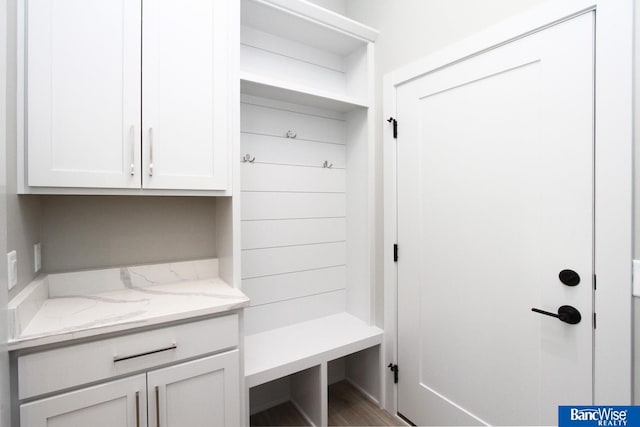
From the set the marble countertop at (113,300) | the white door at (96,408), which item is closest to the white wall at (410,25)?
the marble countertop at (113,300)

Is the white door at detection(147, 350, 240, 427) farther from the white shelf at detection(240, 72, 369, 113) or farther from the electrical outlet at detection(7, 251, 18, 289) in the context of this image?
the white shelf at detection(240, 72, 369, 113)

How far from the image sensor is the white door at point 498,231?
3.92ft

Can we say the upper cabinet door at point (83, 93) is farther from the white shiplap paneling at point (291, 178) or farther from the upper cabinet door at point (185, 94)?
the white shiplap paneling at point (291, 178)

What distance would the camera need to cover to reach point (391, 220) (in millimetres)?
1920

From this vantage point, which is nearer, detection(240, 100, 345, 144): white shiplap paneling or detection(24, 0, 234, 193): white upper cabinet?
detection(24, 0, 234, 193): white upper cabinet

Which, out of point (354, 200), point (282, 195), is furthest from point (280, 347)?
point (354, 200)

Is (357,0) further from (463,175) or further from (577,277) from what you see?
(577,277)

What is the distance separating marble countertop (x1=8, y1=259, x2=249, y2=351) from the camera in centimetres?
107

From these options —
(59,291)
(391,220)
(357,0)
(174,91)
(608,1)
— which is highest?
(357,0)

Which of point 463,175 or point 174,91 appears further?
point 463,175

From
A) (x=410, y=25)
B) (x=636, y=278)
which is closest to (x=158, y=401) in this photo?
(x=636, y=278)

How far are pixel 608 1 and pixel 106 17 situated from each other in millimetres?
1799

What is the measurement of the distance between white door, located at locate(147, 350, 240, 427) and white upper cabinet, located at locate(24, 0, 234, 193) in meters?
0.75

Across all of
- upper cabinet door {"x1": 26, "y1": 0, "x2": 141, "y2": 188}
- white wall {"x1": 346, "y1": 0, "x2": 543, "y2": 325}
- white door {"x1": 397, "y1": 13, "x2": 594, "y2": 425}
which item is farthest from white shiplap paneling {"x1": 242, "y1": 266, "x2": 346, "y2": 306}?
upper cabinet door {"x1": 26, "y1": 0, "x2": 141, "y2": 188}
